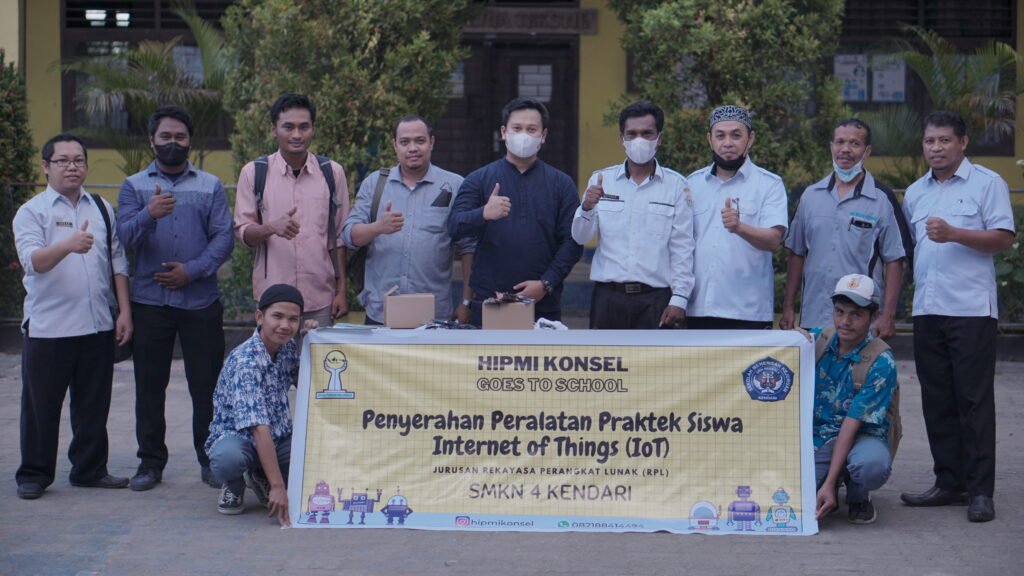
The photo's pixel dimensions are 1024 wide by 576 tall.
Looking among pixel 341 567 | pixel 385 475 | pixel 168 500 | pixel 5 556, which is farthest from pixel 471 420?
pixel 5 556

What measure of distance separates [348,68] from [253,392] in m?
4.22

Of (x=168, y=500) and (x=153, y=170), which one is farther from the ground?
(x=153, y=170)

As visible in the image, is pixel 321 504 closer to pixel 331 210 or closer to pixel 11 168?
pixel 331 210

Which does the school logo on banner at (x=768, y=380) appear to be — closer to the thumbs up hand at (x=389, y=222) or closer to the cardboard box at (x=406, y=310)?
the cardboard box at (x=406, y=310)

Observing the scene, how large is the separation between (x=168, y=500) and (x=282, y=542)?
3.57ft

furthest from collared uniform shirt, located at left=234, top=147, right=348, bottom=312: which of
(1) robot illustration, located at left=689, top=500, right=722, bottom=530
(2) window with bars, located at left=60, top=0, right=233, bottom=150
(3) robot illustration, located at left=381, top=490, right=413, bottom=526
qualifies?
(2) window with bars, located at left=60, top=0, right=233, bottom=150

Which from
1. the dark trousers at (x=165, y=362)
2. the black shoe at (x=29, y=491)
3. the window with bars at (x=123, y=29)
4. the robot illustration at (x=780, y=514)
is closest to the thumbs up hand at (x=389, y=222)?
the dark trousers at (x=165, y=362)

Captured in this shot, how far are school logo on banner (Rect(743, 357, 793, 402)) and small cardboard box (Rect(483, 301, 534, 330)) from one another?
1.09 m

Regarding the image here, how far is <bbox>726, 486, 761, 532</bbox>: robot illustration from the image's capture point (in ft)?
19.0

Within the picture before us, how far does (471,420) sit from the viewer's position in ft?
19.8

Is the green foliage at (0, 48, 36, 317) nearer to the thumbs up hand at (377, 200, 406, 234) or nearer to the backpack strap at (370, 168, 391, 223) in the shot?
the backpack strap at (370, 168, 391, 223)

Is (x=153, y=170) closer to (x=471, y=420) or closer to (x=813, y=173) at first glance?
(x=471, y=420)

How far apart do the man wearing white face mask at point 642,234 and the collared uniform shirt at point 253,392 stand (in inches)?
65.4

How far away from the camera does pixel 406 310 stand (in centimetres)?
616
